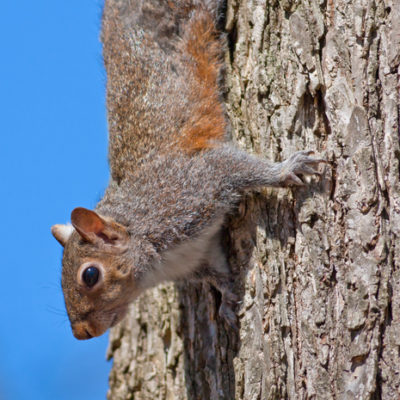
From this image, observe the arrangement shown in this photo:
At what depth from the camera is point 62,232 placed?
412cm

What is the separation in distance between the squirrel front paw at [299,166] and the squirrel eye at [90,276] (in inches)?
49.1

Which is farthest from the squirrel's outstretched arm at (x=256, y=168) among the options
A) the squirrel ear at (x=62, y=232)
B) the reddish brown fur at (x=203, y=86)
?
the squirrel ear at (x=62, y=232)

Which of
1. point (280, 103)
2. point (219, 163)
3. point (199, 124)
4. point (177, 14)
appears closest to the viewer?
point (280, 103)

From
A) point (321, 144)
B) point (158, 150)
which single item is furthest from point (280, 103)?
point (158, 150)

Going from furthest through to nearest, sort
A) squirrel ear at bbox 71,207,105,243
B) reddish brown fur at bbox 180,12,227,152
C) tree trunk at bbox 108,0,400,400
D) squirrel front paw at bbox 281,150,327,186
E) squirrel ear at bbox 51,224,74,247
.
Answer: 1. squirrel ear at bbox 51,224,74,247
2. reddish brown fur at bbox 180,12,227,152
3. squirrel ear at bbox 71,207,105,243
4. squirrel front paw at bbox 281,150,327,186
5. tree trunk at bbox 108,0,400,400

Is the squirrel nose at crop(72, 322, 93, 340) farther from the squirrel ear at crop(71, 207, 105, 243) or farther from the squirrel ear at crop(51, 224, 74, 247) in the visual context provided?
the squirrel ear at crop(51, 224, 74, 247)

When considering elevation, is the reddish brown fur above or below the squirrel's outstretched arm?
above

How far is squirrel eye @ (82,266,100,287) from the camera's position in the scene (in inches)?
143

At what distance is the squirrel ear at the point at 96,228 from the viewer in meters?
3.61

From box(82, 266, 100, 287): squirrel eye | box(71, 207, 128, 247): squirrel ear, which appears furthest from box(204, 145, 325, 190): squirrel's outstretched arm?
box(82, 266, 100, 287): squirrel eye

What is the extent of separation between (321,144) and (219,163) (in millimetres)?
699

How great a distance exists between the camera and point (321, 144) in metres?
3.29

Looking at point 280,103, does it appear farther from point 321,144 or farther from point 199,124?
point 199,124

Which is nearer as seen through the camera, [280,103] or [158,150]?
[280,103]
